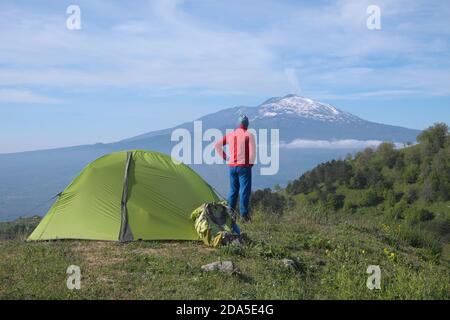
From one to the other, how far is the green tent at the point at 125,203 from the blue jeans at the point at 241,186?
1.13 meters

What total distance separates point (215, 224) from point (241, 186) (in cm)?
264

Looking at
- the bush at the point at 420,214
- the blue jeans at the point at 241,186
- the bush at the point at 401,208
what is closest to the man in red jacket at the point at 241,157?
the blue jeans at the point at 241,186

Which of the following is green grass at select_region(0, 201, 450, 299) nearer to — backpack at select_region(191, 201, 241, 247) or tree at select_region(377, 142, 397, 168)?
backpack at select_region(191, 201, 241, 247)

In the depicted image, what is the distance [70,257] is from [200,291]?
3062 millimetres

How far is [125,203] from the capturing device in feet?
36.0

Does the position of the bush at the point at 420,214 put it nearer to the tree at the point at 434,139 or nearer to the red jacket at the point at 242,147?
the tree at the point at 434,139

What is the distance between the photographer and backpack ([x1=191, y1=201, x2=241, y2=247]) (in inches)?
391

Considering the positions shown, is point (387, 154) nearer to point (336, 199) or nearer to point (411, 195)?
point (411, 195)

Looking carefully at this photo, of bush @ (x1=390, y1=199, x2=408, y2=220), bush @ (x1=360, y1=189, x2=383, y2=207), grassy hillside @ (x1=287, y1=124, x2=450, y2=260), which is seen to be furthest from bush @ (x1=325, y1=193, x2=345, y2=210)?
bush @ (x1=390, y1=199, x2=408, y2=220)

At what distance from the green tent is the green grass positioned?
443 mm

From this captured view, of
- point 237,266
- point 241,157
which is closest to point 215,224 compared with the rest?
point 237,266

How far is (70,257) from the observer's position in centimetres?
905
